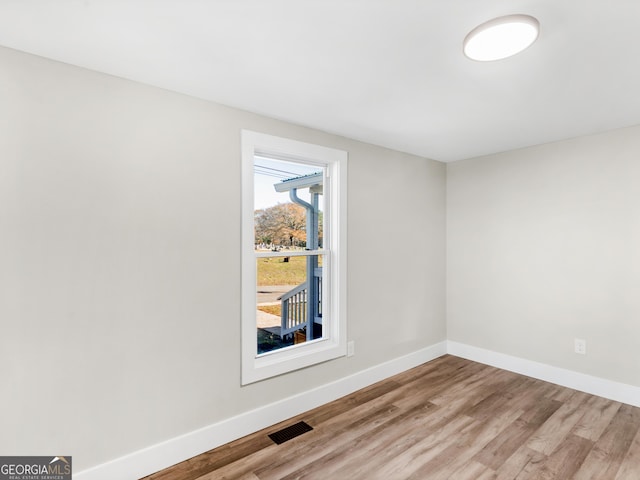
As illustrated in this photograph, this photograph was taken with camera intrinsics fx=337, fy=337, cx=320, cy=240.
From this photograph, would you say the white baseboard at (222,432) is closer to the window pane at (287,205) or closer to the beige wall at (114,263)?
the beige wall at (114,263)

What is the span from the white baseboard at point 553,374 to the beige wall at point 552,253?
0.21 feet

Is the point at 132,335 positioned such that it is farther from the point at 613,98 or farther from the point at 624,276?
the point at 624,276

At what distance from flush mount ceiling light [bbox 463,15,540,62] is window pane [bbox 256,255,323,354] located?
189 centimetres

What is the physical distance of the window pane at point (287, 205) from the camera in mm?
2625

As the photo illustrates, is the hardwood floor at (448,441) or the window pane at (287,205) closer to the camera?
the hardwood floor at (448,441)

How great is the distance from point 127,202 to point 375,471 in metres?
2.17

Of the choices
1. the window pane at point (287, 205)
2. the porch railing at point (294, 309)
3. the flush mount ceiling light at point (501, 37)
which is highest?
the flush mount ceiling light at point (501, 37)

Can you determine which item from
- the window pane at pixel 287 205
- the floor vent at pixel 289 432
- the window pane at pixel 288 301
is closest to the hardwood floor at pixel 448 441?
the floor vent at pixel 289 432

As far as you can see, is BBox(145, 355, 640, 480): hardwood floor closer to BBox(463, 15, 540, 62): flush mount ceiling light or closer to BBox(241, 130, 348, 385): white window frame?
BBox(241, 130, 348, 385): white window frame

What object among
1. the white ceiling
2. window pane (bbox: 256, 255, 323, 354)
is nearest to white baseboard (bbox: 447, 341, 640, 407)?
window pane (bbox: 256, 255, 323, 354)

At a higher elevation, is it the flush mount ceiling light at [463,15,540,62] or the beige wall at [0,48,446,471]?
the flush mount ceiling light at [463,15,540,62]

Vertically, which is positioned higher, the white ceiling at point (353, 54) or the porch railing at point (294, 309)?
the white ceiling at point (353, 54)

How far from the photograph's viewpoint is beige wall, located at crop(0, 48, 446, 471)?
5.44 feet

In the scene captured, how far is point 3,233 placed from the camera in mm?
1612
